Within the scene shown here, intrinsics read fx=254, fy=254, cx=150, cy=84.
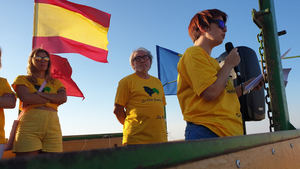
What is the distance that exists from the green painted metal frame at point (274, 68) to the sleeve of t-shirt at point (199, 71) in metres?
1.03

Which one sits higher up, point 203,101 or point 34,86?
point 34,86

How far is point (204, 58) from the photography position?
1486 millimetres

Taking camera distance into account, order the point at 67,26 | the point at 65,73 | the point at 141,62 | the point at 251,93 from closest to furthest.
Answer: the point at 251,93
the point at 141,62
the point at 65,73
the point at 67,26

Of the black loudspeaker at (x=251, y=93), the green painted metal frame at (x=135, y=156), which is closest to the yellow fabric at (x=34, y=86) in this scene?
the black loudspeaker at (x=251, y=93)

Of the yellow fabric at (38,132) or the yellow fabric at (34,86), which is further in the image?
the yellow fabric at (34,86)

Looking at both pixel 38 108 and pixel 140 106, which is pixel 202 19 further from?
pixel 38 108

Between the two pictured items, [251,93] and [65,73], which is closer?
[251,93]

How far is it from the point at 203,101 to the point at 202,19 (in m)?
0.60

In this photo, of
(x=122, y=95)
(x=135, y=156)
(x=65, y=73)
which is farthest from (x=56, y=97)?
(x=135, y=156)

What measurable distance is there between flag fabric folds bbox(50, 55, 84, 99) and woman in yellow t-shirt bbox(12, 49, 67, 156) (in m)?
1.36

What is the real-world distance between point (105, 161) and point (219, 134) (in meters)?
1.08

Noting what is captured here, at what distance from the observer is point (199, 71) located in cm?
143

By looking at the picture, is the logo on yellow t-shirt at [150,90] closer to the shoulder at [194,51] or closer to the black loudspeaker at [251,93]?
the black loudspeaker at [251,93]

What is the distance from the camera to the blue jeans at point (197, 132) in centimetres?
142
